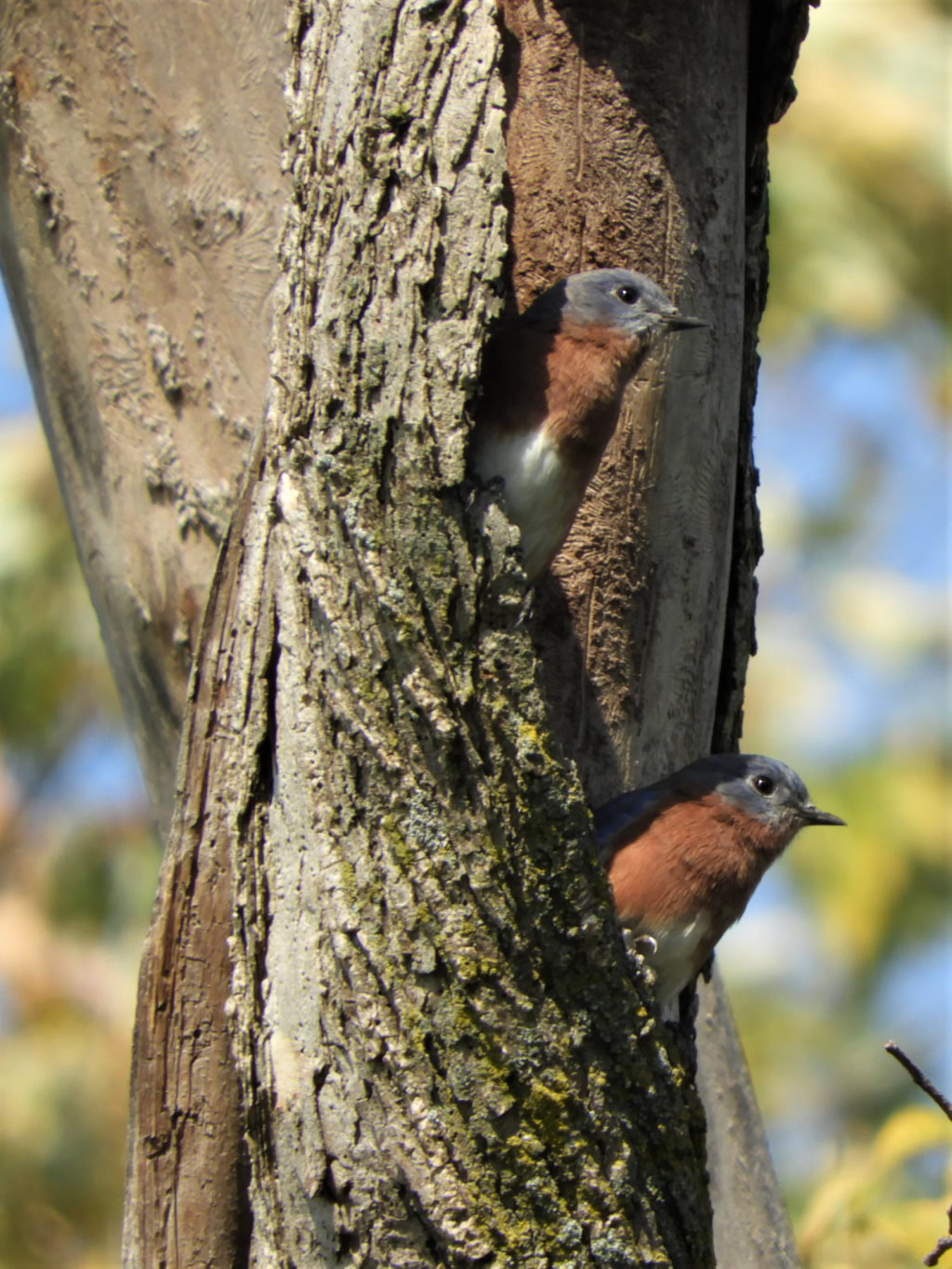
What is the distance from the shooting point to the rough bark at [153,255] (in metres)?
4.73

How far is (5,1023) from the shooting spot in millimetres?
9336

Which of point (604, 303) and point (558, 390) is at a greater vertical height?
point (604, 303)

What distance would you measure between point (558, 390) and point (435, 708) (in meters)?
1.05

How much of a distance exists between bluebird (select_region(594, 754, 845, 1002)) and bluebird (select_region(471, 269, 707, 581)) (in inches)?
31.6

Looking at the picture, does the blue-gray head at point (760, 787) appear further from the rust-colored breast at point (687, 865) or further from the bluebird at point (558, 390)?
the bluebird at point (558, 390)

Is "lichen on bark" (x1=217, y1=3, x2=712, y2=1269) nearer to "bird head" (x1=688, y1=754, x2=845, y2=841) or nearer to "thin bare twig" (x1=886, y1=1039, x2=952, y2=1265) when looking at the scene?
"thin bare twig" (x1=886, y1=1039, x2=952, y2=1265)

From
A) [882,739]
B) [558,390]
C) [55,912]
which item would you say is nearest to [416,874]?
[558,390]

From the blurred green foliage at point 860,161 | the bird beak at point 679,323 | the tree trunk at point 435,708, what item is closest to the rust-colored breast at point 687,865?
the tree trunk at point 435,708

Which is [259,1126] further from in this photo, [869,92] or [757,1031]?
[757,1031]

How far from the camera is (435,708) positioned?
120 inches

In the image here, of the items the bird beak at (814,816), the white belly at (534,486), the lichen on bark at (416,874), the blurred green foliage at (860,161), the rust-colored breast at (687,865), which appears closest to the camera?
Result: the lichen on bark at (416,874)

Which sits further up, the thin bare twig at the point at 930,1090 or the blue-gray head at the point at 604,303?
the blue-gray head at the point at 604,303

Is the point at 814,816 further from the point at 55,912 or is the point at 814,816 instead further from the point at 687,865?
the point at 55,912

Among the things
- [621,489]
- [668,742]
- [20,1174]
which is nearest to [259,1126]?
[668,742]
